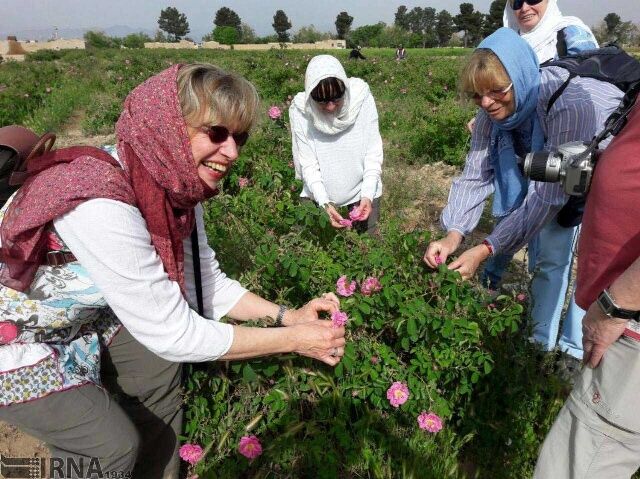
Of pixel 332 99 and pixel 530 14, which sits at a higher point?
pixel 530 14

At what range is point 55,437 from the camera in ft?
4.88

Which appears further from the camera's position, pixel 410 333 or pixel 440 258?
pixel 440 258

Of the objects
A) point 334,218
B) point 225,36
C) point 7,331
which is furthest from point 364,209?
point 225,36

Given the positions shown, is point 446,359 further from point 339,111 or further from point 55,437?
point 339,111

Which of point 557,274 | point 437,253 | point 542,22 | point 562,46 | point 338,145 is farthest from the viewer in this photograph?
point 542,22

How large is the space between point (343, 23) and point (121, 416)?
84.4 meters

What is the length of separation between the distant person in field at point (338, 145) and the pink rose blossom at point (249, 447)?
1.30 m

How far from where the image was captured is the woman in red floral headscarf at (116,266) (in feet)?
4.04

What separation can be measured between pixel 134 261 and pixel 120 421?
0.62m

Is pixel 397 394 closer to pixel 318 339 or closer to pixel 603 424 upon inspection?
pixel 318 339

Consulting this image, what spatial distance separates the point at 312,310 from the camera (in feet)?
5.74

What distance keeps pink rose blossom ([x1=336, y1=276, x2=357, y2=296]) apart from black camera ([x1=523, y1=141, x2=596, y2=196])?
0.75 m

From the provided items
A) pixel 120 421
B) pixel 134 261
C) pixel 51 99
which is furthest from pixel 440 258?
pixel 51 99

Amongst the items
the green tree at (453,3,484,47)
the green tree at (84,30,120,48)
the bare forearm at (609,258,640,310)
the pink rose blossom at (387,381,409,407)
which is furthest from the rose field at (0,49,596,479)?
the green tree at (453,3,484,47)
